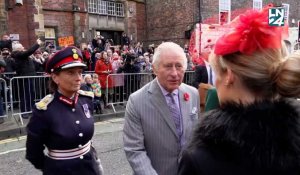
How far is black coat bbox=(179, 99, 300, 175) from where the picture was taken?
1254 millimetres

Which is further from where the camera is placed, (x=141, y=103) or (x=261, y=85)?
(x=141, y=103)

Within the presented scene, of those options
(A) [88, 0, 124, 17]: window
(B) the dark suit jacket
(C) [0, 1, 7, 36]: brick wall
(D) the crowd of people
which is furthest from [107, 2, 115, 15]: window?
(D) the crowd of people

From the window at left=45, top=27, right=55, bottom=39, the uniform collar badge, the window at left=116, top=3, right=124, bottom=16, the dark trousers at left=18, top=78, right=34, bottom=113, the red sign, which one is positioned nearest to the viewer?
the uniform collar badge

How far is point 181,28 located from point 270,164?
23189 mm

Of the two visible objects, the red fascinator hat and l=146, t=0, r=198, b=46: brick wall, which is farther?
l=146, t=0, r=198, b=46: brick wall

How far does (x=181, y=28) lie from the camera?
2397 cm

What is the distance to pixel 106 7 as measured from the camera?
22906 millimetres

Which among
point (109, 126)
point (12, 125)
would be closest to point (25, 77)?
point (12, 125)

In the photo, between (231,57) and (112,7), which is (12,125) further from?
(112,7)

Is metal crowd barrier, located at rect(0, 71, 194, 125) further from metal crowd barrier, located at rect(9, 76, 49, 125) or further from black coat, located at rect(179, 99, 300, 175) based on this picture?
black coat, located at rect(179, 99, 300, 175)

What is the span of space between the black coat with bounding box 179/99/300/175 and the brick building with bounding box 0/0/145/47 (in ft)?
52.3

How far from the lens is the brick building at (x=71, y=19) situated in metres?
17.2

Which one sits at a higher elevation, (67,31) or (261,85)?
(67,31)

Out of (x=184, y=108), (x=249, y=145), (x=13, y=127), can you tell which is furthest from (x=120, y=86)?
(x=249, y=145)
